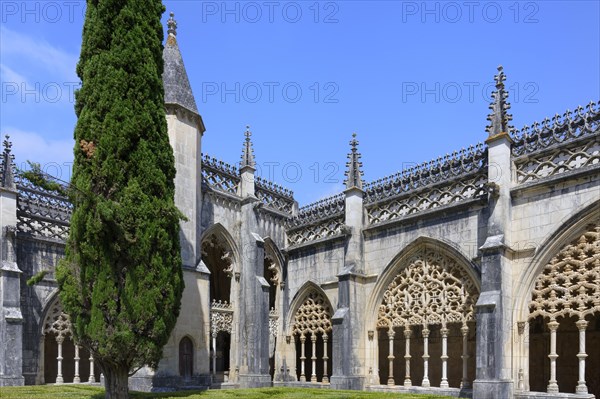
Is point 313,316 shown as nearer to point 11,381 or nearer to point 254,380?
point 254,380

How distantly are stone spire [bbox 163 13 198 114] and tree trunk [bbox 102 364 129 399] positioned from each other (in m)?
8.22

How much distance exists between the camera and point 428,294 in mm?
15547

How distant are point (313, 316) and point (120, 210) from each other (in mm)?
10407

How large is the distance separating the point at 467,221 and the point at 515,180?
5.39ft

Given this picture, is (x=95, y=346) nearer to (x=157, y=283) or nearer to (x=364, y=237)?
(x=157, y=283)

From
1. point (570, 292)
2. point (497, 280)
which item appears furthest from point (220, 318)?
point (570, 292)

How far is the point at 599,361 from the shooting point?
658 inches

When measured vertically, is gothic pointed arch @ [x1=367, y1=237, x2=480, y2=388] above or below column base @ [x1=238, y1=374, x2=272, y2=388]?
above

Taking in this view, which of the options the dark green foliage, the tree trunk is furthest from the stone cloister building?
the dark green foliage

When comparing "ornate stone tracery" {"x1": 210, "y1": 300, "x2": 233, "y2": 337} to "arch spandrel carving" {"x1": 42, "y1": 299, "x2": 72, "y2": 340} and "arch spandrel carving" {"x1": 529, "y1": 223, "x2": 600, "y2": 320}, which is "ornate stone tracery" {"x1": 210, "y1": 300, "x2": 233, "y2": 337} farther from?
"arch spandrel carving" {"x1": 529, "y1": 223, "x2": 600, "y2": 320}

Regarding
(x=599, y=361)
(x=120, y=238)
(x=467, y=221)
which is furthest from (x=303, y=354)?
(x=120, y=238)

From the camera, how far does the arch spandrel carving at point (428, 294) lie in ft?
47.9

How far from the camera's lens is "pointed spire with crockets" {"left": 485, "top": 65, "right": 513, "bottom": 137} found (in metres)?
13.9

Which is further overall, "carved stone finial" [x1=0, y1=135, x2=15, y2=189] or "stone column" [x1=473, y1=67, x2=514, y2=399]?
"carved stone finial" [x1=0, y1=135, x2=15, y2=189]
